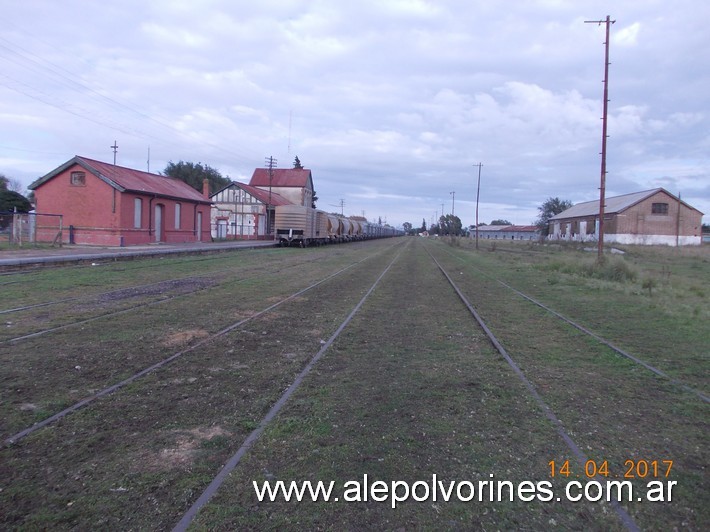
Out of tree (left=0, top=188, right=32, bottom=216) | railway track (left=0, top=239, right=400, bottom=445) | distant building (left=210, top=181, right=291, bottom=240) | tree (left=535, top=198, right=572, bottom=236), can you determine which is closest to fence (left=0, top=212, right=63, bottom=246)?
railway track (left=0, top=239, right=400, bottom=445)

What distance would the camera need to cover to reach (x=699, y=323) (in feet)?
37.6

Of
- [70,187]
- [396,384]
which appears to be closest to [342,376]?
[396,384]

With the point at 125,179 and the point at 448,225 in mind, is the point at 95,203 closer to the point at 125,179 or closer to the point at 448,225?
the point at 125,179

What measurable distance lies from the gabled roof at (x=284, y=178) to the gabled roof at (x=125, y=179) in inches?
1822

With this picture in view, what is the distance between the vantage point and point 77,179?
33.9m

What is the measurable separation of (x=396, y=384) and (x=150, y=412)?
288 centimetres

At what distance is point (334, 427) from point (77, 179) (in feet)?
115

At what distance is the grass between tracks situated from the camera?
137 inches

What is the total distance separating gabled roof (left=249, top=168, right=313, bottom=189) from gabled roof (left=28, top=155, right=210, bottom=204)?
152ft

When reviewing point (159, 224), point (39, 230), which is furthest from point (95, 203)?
point (159, 224)

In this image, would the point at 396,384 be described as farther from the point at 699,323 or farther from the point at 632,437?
the point at 699,323

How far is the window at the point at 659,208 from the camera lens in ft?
228

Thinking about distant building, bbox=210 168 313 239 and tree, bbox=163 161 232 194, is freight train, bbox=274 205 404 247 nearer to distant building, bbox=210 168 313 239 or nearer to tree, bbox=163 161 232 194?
distant building, bbox=210 168 313 239

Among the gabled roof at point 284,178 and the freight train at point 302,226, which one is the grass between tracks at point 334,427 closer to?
the freight train at point 302,226
